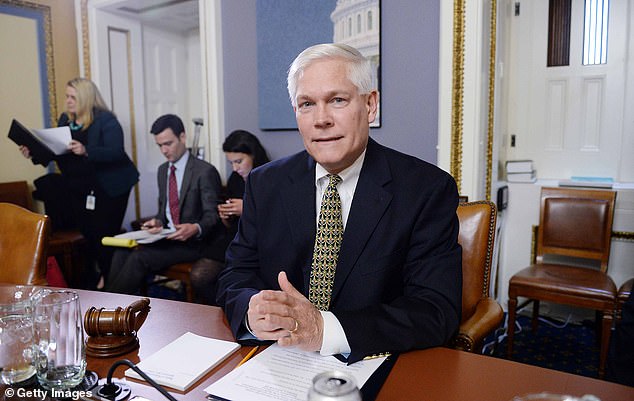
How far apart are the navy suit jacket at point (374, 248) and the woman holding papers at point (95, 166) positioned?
9.02ft

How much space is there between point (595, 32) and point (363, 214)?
9.62ft

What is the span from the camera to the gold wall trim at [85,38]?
467cm

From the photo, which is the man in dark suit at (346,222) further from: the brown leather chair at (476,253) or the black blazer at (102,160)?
the black blazer at (102,160)

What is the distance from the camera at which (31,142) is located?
12.3ft

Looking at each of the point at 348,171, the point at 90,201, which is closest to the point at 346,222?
the point at 348,171

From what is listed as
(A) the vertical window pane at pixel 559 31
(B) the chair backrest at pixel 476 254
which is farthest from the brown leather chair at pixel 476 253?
(A) the vertical window pane at pixel 559 31

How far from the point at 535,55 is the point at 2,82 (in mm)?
4472

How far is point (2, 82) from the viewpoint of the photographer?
4332 millimetres

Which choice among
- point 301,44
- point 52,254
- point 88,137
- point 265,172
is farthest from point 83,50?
point 265,172

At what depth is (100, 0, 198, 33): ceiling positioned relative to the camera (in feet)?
15.0

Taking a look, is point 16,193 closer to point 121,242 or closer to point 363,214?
point 121,242

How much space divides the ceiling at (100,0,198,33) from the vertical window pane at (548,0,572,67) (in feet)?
10.3

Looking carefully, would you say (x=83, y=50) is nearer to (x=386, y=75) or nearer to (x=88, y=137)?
(x=88, y=137)

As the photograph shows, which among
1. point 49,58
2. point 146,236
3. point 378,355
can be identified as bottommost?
point 146,236
